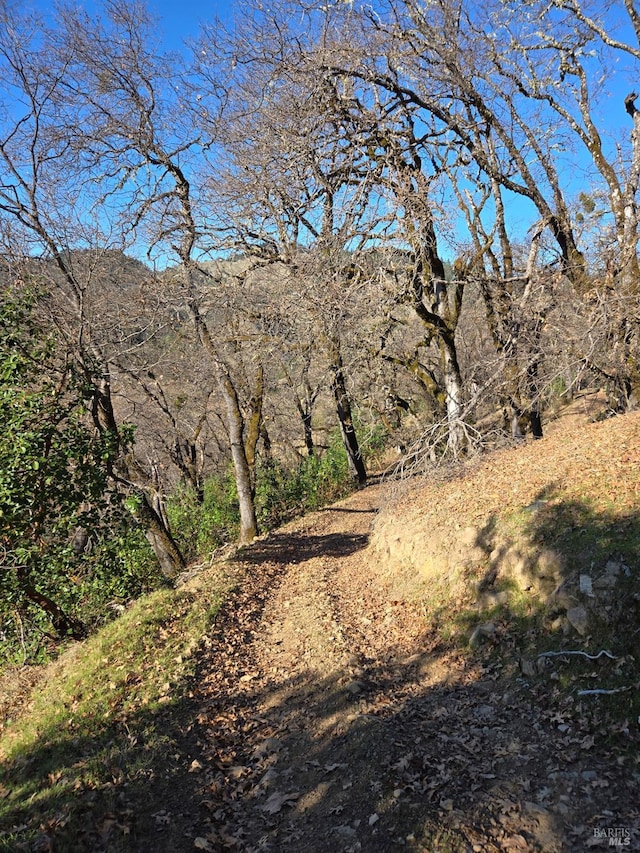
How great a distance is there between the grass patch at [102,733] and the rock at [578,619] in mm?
3366

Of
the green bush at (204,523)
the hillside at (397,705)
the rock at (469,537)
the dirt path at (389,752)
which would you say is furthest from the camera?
the green bush at (204,523)

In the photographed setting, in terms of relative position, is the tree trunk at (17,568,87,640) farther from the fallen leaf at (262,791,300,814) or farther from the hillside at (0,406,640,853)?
the fallen leaf at (262,791,300,814)

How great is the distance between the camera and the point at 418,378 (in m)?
12.6

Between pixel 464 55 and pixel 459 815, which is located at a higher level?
pixel 464 55

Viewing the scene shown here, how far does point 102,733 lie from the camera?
463cm

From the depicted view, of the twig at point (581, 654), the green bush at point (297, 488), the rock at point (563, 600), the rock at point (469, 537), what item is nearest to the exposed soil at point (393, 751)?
the twig at point (581, 654)

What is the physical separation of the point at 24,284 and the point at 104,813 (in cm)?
641

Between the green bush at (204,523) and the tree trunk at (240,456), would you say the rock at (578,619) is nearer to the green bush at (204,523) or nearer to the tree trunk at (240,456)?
the tree trunk at (240,456)

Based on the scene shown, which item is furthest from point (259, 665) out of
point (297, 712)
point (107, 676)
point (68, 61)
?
point (68, 61)

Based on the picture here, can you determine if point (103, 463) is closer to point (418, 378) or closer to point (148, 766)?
point (148, 766)

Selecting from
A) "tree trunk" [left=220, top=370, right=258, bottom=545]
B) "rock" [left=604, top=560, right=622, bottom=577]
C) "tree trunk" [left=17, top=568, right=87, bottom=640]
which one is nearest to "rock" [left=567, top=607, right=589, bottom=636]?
"rock" [left=604, top=560, right=622, bottom=577]

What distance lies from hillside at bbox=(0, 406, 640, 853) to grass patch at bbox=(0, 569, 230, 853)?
20mm

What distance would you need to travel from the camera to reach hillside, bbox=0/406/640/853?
338cm

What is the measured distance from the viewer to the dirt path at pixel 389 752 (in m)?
3.26
